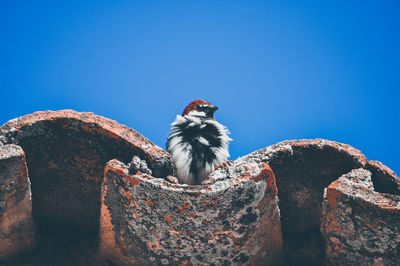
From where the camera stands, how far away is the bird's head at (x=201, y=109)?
183 inches

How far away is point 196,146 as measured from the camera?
13.9 ft

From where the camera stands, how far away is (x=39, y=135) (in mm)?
3846

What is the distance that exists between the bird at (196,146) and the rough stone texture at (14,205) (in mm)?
1472

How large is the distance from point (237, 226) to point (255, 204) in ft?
0.83

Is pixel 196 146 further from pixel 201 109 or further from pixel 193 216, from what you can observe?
pixel 193 216

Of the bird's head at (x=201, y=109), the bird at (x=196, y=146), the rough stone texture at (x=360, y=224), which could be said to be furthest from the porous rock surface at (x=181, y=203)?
the bird's head at (x=201, y=109)

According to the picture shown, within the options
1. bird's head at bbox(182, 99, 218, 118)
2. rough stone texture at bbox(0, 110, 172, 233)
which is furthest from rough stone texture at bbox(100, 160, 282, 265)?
bird's head at bbox(182, 99, 218, 118)

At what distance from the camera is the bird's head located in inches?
183

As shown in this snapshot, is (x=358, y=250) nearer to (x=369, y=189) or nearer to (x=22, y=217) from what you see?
(x=369, y=189)

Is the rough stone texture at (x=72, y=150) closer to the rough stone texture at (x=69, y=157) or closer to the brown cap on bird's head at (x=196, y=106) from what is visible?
the rough stone texture at (x=69, y=157)

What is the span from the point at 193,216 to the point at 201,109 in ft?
5.44

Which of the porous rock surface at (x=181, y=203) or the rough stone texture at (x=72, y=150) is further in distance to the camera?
the rough stone texture at (x=72, y=150)

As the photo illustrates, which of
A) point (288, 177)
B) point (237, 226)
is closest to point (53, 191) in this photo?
point (237, 226)

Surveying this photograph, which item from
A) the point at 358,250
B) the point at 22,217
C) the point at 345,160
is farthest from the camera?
the point at 345,160
